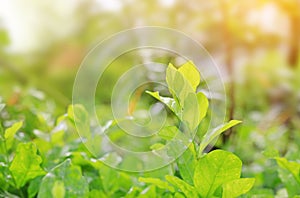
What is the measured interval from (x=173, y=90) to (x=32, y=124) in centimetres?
38

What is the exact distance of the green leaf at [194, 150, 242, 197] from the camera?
0.41 m

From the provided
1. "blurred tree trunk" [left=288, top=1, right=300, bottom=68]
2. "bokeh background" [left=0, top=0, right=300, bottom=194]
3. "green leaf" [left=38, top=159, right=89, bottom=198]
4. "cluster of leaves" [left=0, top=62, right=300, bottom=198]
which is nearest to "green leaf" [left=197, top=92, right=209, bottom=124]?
"cluster of leaves" [left=0, top=62, right=300, bottom=198]

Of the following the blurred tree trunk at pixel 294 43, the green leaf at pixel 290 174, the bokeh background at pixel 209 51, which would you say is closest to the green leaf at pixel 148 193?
the green leaf at pixel 290 174

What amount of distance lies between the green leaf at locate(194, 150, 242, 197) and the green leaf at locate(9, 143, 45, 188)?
0.43 ft

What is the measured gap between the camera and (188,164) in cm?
44

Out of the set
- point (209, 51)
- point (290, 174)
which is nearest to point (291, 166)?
point (290, 174)

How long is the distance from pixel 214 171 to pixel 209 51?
1.93m

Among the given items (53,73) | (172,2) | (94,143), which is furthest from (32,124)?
(53,73)

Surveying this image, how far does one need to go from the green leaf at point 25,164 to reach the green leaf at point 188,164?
112 mm

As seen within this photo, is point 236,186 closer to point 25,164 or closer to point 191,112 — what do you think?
point 191,112

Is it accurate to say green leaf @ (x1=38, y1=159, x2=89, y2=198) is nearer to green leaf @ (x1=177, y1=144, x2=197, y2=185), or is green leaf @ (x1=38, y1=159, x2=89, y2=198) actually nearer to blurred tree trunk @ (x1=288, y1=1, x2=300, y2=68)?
green leaf @ (x1=177, y1=144, x2=197, y2=185)

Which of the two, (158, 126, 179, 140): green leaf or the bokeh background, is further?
the bokeh background

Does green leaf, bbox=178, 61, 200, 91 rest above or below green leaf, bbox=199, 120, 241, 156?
above

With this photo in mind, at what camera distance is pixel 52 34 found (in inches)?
117
